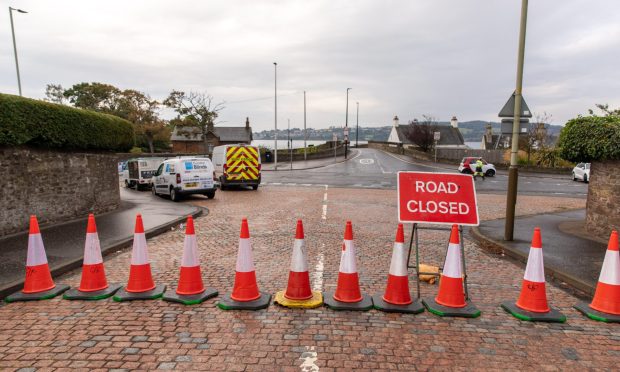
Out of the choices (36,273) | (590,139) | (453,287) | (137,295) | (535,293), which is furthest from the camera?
(590,139)

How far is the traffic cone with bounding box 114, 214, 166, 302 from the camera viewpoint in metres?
4.96

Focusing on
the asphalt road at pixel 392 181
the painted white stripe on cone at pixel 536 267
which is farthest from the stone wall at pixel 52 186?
the asphalt road at pixel 392 181

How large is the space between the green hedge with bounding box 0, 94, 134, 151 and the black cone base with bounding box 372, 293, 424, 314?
783 centimetres

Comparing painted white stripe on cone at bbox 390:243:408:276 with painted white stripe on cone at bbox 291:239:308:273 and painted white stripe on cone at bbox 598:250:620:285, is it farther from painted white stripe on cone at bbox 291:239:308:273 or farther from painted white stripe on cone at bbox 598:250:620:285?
painted white stripe on cone at bbox 598:250:620:285

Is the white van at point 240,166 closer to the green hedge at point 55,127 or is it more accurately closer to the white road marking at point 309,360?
the green hedge at point 55,127

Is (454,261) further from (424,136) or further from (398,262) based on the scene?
(424,136)

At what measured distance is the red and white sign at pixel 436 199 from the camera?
209 inches

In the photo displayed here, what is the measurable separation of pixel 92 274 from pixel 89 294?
0.85 ft

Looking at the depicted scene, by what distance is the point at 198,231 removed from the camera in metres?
9.37

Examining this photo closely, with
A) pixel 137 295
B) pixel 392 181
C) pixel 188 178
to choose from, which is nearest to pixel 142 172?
pixel 188 178

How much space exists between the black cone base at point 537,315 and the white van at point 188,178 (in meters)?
13.1

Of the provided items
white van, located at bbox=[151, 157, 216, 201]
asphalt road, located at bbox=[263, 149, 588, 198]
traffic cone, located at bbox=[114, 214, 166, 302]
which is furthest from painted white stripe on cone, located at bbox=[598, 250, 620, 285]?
asphalt road, located at bbox=[263, 149, 588, 198]

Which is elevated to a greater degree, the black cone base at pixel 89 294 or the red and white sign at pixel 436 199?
the red and white sign at pixel 436 199

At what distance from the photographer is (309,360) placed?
11.6 feet
